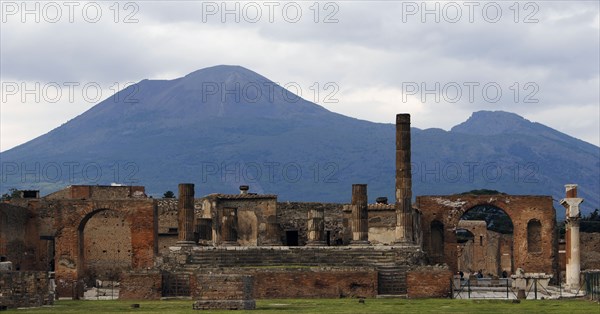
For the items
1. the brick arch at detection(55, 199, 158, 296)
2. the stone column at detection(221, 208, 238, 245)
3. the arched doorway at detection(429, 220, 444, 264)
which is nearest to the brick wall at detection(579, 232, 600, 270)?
the arched doorway at detection(429, 220, 444, 264)

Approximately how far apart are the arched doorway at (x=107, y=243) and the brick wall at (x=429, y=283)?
28300 millimetres

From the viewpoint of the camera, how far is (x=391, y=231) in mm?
76875

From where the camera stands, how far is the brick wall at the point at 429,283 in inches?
2088

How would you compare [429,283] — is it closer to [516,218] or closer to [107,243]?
[516,218]

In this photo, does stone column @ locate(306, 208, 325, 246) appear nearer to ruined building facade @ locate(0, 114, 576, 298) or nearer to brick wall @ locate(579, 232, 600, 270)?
ruined building facade @ locate(0, 114, 576, 298)

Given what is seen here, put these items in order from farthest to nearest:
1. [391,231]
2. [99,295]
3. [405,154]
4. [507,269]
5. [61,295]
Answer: [507,269]
[391,231]
[405,154]
[99,295]
[61,295]

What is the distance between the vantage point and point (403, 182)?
67938 mm

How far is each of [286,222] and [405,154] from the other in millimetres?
12699

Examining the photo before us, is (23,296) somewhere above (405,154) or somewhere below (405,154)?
below

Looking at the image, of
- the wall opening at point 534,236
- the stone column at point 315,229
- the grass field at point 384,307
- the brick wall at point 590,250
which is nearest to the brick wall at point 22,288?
the grass field at point 384,307

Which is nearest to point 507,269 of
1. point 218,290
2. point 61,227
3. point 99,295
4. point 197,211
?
point 197,211

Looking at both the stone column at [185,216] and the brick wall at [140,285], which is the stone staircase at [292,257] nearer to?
the brick wall at [140,285]

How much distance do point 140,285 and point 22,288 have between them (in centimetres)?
1135

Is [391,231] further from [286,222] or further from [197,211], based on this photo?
[197,211]
